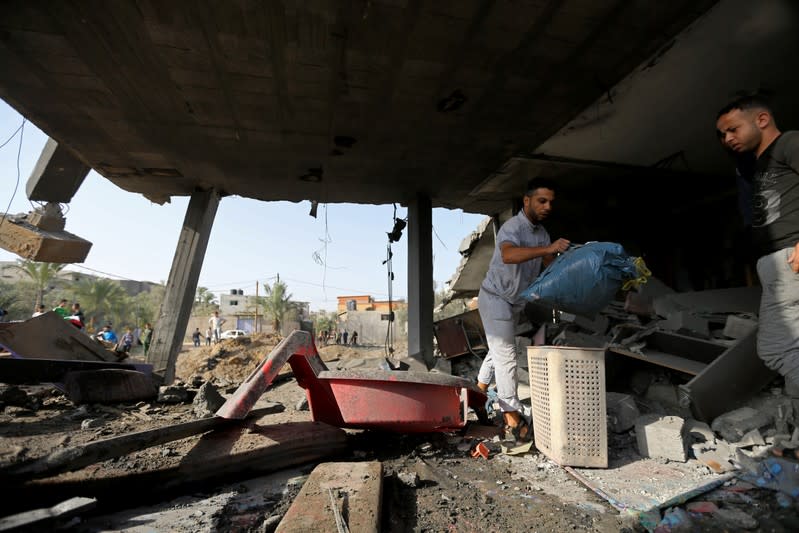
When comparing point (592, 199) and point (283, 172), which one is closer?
point (283, 172)

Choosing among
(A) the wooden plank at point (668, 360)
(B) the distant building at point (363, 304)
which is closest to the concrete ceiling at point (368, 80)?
(A) the wooden plank at point (668, 360)

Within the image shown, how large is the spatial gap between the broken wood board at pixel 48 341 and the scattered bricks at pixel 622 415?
613 centimetres

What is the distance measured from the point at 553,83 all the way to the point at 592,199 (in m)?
3.78

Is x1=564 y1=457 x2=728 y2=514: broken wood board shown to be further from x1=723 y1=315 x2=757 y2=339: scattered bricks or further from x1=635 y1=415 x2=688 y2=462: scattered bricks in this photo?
x1=723 y1=315 x2=757 y2=339: scattered bricks

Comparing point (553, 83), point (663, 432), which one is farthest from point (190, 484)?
point (553, 83)

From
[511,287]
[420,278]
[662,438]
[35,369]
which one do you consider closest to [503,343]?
[511,287]

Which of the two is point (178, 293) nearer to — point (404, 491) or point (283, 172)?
point (283, 172)

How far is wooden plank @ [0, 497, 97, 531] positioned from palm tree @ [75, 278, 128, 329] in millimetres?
35752

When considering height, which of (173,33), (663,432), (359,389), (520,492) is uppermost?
(173,33)

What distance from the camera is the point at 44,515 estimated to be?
1.48 m

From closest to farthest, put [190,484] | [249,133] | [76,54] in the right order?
[190,484] → [76,54] → [249,133]

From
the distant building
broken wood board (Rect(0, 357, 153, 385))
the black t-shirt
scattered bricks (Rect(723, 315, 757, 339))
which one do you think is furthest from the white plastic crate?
the distant building

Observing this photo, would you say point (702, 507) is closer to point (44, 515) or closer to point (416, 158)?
point (44, 515)

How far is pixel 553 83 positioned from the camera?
14.0 feet
